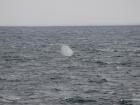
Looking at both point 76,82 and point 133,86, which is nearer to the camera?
point 133,86

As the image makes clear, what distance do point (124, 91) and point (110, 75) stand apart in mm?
6517

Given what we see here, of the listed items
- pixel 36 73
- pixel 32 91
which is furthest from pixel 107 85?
pixel 36 73

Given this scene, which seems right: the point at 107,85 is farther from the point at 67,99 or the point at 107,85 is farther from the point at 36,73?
the point at 36,73

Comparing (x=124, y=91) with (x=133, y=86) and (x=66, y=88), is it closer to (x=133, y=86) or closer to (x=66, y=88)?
(x=133, y=86)

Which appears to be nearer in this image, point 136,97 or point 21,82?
point 136,97

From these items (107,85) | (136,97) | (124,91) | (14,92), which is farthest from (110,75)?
(14,92)

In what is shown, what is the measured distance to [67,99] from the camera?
62.6ft

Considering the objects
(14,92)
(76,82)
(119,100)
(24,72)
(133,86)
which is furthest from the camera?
(24,72)

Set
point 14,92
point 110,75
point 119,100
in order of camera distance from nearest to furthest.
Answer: point 119,100
point 14,92
point 110,75

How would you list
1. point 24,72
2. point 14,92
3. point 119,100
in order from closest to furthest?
1. point 119,100
2. point 14,92
3. point 24,72

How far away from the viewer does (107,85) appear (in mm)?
23188

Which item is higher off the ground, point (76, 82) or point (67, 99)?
point (76, 82)

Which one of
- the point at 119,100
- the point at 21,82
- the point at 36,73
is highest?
the point at 36,73

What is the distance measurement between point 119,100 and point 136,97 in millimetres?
1313
